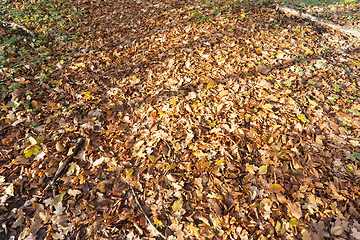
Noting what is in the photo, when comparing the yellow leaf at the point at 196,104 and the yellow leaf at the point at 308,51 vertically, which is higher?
the yellow leaf at the point at 308,51

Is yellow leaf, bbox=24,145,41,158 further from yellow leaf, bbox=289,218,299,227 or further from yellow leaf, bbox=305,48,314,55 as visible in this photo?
yellow leaf, bbox=305,48,314,55

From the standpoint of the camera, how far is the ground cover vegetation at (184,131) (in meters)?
2.77

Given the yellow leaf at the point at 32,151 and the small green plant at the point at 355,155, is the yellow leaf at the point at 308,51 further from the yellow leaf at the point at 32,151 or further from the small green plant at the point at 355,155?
the yellow leaf at the point at 32,151

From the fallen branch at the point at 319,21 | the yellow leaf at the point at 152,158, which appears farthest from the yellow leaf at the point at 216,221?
the fallen branch at the point at 319,21

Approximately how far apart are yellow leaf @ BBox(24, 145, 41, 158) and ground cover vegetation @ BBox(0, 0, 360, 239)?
0.9 inches

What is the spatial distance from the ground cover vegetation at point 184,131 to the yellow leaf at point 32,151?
23 mm

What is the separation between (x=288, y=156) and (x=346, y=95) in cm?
225

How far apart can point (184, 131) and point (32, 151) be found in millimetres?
3030

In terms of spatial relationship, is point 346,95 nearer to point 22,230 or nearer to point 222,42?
point 222,42

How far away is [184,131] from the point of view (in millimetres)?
3701

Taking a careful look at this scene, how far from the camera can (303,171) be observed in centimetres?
304

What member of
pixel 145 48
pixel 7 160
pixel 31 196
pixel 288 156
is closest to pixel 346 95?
pixel 288 156

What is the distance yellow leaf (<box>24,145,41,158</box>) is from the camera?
3.52 metres

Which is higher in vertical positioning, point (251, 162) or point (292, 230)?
point (251, 162)
